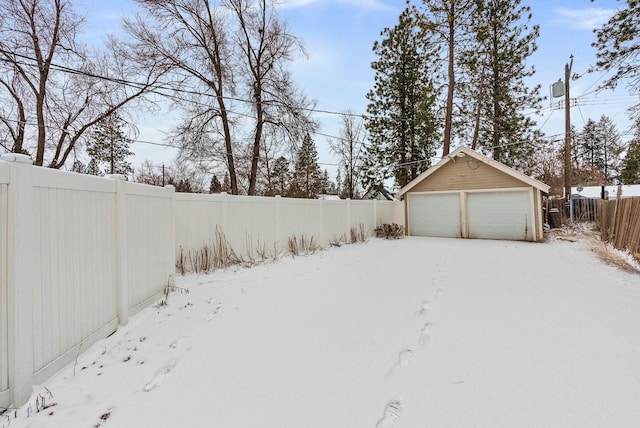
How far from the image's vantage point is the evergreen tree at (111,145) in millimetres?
13172

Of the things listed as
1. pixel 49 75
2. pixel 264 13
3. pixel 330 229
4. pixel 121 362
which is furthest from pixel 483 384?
pixel 264 13

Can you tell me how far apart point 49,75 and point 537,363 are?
15.6 meters

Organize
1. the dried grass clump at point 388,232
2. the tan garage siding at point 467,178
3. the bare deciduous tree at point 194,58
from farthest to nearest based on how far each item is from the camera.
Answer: the bare deciduous tree at point 194,58, the dried grass clump at point 388,232, the tan garage siding at point 467,178

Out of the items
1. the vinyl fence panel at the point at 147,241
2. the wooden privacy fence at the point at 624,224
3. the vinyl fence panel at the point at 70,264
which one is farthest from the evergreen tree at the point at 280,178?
the vinyl fence panel at the point at 70,264

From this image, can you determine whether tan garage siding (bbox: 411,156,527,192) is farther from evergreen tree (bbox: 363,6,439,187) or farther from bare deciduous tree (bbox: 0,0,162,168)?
bare deciduous tree (bbox: 0,0,162,168)

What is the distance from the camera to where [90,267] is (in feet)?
8.68

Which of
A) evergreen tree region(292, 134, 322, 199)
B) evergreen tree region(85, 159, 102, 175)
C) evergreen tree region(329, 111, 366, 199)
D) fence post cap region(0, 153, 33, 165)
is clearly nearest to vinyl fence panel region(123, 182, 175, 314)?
fence post cap region(0, 153, 33, 165)

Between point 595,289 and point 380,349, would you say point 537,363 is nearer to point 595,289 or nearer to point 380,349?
point 380,349

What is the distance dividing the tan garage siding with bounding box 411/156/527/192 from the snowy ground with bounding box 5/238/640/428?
775 cm

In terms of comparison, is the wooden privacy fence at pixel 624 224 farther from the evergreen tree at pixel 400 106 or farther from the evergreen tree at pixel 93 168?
the evergreen tree at pixel 93 168

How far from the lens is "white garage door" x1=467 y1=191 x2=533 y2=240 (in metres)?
11.3

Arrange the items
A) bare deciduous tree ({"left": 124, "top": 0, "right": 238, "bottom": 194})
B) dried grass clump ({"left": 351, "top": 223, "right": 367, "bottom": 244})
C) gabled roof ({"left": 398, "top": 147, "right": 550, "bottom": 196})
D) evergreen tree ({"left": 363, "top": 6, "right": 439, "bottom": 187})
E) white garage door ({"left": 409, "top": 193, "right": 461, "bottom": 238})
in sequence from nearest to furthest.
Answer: dried grass clump ({"left": 351, "top": 223, "right": 367, "bottom": 244}) → gabled roof ({"left": 398, "top": 147, "right": 550, "bottom": 196}) → bare deciduous tree ({"left": 124, "top": 0, "right": 238, "bottom": 194}) → white garage door ({"left": 409, "top": 193, "right": 461, "bottom": 238}) → evergreen tree ({"left": 363, "top": 6, "right": 439, "bottom": 187})

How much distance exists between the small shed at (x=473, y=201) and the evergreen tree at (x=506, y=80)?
3.96 m

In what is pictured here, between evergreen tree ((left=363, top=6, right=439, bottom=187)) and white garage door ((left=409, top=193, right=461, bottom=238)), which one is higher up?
evergreen tree ((left=363, top=6, right=439, bottom=187))
